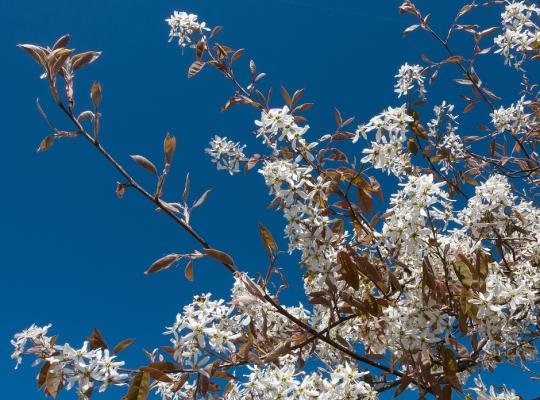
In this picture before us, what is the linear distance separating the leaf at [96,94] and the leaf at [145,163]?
0.28 meters

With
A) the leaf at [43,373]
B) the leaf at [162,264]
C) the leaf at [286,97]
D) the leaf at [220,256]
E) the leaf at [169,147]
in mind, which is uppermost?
the leaf at [286,97]

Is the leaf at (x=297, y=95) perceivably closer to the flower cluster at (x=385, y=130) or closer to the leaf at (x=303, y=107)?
the leaf at (x=303, y=107)

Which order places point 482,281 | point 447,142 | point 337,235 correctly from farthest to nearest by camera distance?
point 447,142, point 337,235, point 482,281

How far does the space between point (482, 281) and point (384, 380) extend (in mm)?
961

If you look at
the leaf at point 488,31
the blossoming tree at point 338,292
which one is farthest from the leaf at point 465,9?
the blossoming tree at point 338,292

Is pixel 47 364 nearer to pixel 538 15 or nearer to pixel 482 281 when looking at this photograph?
pixel 482 281

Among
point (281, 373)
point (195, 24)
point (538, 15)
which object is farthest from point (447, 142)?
point (281, 373)

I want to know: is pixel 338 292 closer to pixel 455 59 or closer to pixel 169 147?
pixel 169 147

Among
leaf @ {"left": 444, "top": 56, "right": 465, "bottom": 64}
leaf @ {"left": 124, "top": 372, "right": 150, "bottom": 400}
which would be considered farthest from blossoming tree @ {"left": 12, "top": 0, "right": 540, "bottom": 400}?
leaf @ {"left": 444, "top": 56, "right": 465, "bottom": 64}

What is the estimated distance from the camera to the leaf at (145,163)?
7.50 feet

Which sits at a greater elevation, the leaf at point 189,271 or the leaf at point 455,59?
the leaf at point 455,59

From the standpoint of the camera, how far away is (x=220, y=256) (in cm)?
227

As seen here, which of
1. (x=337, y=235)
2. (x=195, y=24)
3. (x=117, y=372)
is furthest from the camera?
(x=195, y=24)

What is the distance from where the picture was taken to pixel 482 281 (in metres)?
2.37
